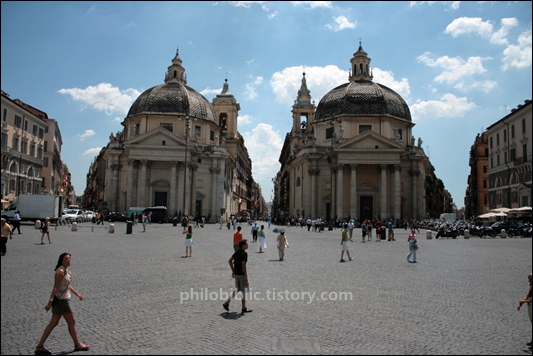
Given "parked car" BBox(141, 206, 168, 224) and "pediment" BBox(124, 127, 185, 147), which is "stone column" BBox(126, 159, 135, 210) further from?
"parked car" BBox(141, 206, 168, 224)

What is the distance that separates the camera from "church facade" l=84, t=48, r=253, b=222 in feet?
197

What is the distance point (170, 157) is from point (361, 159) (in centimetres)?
2494

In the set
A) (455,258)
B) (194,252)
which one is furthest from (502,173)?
(194,252)

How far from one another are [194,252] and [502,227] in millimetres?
30579

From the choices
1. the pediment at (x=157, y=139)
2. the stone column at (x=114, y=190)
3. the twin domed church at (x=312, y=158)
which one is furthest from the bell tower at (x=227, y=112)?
Result: the stone column at (x=114, y=190)

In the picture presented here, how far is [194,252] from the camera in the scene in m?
21.2

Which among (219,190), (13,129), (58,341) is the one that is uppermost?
(13,129)

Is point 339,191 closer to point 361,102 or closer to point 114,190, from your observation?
point 361,102

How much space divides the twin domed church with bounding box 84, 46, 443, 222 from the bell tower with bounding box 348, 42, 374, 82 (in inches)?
6.0

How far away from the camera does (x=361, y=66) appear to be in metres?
69.7

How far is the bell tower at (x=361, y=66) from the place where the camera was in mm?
68938

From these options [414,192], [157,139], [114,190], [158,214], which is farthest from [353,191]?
[114,190]

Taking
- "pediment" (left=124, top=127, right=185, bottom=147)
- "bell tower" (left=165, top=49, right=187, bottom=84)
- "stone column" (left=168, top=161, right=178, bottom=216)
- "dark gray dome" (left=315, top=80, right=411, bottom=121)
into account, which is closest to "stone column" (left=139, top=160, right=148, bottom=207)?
"pediment" (left=124, top=127, right=185, bottom=147)

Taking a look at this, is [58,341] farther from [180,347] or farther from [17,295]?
[17,295]
